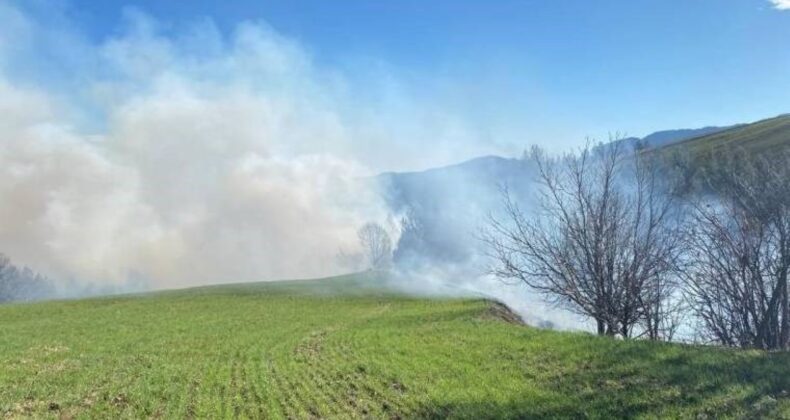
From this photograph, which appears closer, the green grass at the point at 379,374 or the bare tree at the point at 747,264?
the green grass at the point at 379,374

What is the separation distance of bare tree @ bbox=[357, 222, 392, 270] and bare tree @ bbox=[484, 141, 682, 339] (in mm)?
92031

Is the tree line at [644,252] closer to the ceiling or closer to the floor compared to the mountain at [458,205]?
closer to the floor

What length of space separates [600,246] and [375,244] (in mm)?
100083

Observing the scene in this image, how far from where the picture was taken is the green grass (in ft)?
36.4

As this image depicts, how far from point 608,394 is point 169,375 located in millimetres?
12511

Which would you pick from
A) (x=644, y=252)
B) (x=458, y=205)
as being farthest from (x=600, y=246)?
(x=458, y=205)

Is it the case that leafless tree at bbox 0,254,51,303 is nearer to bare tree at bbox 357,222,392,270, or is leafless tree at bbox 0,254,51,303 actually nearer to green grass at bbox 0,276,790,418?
bare tree at bbox 357,222,392,270

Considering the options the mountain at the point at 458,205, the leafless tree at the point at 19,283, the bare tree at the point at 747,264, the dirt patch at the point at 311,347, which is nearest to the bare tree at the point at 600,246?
the bare tree at the point at 747,264

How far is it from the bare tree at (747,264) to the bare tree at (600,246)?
56.9 inches

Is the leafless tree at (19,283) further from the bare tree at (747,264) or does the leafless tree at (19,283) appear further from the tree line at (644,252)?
the bare tree at (747,264)

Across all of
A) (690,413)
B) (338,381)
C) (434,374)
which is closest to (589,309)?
(434,374)

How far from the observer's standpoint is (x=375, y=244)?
122250 mm

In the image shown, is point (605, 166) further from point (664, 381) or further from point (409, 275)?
point (409, 275)

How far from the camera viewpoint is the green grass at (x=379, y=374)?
36.4ft
